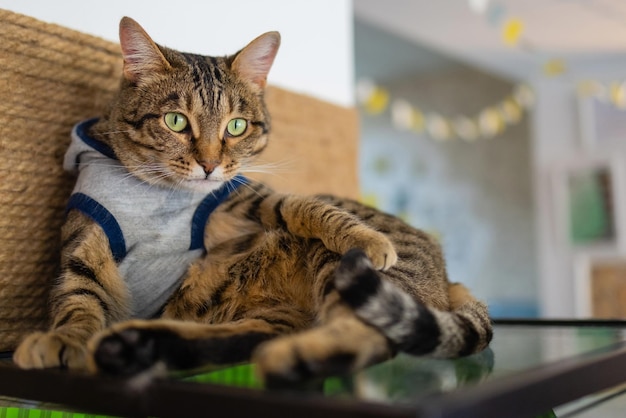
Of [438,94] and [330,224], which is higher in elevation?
[438,94]

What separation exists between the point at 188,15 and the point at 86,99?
323 mm

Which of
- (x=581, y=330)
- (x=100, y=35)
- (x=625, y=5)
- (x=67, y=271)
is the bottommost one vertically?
(x=581, y=330)

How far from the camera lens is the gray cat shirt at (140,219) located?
100 centimetres

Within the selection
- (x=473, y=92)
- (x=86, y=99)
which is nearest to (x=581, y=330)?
(x=86, y=99)

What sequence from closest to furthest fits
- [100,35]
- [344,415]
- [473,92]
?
[344,415]
[100,35]
[473,92]

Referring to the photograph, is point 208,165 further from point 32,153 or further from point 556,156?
point 556,156

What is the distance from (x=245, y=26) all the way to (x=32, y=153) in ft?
2.03

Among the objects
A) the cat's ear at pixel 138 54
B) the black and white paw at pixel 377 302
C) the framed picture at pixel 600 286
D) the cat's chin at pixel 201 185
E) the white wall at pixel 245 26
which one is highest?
the white wall at pixel 245 26

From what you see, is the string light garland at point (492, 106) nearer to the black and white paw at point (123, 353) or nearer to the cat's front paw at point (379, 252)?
the cat's front paw at point (379, 252)

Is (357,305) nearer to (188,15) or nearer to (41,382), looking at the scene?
(41,382)

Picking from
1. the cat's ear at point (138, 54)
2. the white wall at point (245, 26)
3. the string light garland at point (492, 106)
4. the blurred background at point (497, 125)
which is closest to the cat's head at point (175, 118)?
the cat's ear at point (138, 54)

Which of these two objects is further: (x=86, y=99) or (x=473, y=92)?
(x=473, y=92)

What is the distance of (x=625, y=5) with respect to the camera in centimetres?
355

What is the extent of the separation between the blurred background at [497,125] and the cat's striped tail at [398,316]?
97cm
